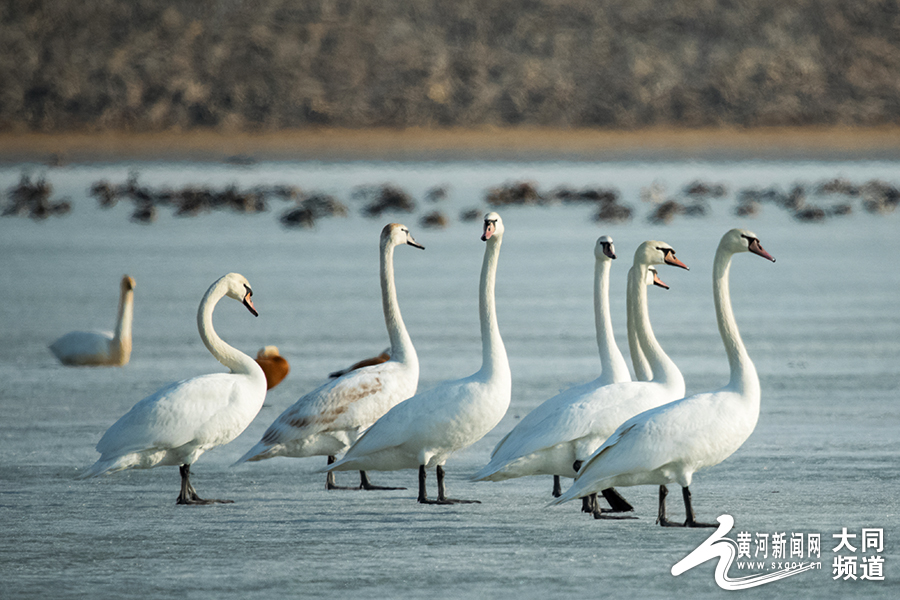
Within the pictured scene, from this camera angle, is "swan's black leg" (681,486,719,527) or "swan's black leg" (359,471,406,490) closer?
"swan's black leg" (681,486,719,527)

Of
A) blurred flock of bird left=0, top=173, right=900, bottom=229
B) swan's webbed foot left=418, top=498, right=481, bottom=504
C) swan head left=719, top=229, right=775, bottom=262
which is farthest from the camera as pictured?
blurred flock of bird left=0, top=173, right=900, bottom=229

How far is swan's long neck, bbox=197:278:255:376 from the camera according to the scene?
21.9 ft

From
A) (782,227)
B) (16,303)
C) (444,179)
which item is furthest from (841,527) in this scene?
(444,179)

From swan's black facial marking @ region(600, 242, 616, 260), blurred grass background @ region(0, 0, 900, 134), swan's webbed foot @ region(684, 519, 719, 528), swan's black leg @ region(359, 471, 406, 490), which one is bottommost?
swan's webbed foot @ region(684, 519, 719, 528)

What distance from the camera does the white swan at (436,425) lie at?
20.7 ft

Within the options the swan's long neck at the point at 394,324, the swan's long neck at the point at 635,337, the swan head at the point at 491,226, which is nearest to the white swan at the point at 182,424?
the swan's long neck at the point at 394,324

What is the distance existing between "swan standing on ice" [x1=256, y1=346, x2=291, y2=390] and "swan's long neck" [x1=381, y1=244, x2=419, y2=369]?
5.42ft

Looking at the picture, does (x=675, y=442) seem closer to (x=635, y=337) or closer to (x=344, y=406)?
(x=635, y=337)

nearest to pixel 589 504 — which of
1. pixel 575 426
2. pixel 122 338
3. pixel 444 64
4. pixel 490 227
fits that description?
pixel 575 426

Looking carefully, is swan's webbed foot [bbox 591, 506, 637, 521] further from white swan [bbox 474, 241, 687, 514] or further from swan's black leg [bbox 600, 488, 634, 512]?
swan's black leg [bbox 600, 488, 634, 512]

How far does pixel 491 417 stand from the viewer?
251 inches

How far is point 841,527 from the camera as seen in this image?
5613 mm

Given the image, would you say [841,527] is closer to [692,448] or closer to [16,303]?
[692,448]

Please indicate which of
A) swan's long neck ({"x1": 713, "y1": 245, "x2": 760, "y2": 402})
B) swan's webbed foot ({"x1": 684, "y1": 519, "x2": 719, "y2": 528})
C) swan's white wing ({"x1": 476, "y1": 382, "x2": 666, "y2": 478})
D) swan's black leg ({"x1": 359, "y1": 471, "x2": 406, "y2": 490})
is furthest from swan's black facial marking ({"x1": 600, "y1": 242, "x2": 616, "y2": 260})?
swan's webbed foot ({"x1": 684, "y1": 519, "x2": 719, "y2": 528})
